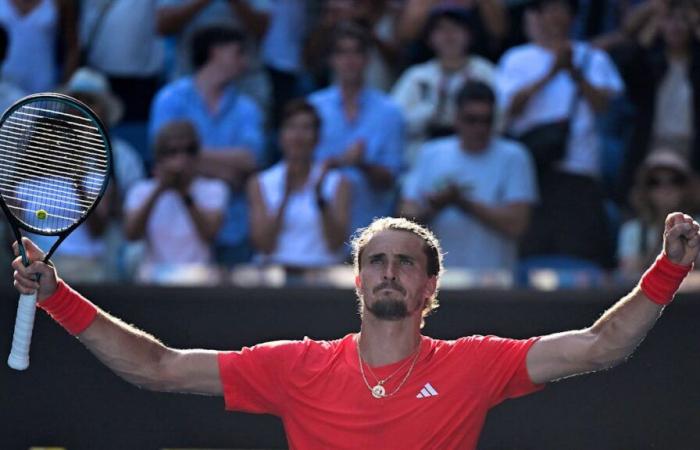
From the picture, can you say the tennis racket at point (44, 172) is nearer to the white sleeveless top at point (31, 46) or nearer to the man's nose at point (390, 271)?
the man's nose at point (390, 271)

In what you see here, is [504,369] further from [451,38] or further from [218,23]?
[218,23]

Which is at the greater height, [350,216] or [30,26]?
[30,26]

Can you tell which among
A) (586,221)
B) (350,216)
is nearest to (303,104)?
(350,216)

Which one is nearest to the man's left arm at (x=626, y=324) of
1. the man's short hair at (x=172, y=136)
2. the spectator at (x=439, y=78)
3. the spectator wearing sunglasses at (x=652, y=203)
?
the spectator wearing sunglasses at (x=652, y=203)

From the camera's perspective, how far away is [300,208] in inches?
331

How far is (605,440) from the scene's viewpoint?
705 cm

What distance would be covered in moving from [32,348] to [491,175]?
294 centimetres

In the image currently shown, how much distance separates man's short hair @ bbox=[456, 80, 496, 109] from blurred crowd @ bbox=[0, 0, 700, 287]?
1 cm

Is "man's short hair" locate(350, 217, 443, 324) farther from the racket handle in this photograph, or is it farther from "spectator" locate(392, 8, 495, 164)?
"spectator" locate(392, 8, 495, 164)

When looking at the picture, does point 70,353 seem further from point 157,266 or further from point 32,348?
point 157,266

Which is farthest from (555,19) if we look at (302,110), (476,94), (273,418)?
(273,418)

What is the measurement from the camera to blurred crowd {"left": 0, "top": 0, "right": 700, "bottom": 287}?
8.40m

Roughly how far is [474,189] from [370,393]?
3554 mm

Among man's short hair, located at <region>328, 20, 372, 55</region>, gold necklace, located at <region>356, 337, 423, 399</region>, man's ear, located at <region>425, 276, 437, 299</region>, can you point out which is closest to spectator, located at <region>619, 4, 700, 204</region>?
man's short hair, located at <region>328, 20, 372, 55</region>
